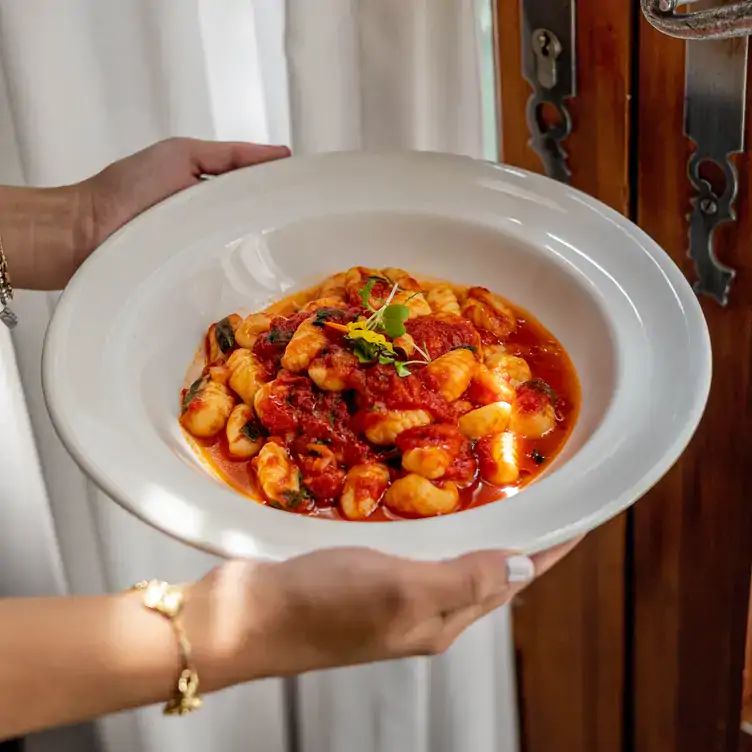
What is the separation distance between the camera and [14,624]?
0.90 m

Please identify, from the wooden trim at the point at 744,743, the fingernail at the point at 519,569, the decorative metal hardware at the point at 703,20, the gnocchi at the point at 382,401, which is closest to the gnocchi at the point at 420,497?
the gnocchi at the point at 382,401

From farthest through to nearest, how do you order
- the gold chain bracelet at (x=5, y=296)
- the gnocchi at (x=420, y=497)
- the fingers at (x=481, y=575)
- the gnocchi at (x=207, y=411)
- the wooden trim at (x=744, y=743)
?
1. the wooden trim at (x=744, y=743)
2. the gold chain bracelet at (x=5, y=296)
3. the gnocchi at (x=207, y=411)
4. the gnocchi at (x=420, y=497)
5. the fingers at (x=481, y=575)

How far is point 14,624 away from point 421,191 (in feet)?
1.84

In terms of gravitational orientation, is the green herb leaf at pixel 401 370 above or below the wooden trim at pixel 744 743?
above

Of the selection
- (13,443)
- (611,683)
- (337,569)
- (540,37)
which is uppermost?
(540,37)

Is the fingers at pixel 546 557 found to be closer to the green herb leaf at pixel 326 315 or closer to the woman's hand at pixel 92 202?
the green herb leaf at pixel 326 315

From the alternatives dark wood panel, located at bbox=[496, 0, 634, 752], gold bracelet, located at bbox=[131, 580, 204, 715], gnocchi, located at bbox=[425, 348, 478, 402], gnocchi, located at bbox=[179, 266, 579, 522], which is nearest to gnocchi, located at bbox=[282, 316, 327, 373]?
gnocchi, located at bbox=[179, 266, 579, 522]

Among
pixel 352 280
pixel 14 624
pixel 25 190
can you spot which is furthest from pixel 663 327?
pixel 25 190

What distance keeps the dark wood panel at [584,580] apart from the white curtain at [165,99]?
5cm

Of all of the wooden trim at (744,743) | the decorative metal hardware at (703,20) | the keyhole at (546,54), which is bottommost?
the wooden trim at (744,743)

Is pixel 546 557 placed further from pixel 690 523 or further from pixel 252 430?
pixel 690 523

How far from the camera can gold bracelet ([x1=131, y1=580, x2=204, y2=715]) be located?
89cm

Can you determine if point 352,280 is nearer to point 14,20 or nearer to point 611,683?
point 14,20

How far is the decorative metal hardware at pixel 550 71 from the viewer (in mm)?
1190
